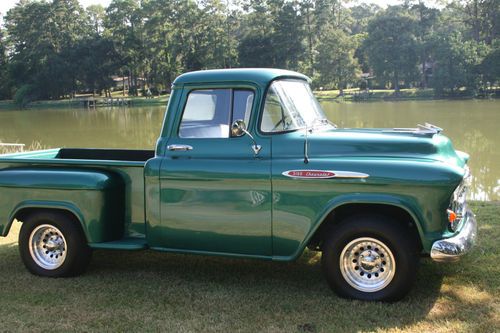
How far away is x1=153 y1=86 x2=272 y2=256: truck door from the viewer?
4.82 metres

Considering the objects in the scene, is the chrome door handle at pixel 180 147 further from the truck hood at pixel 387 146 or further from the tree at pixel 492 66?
the tree at pixel 492 66

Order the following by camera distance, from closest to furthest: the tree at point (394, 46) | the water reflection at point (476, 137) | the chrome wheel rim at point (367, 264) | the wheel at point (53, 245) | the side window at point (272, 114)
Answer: the chrome wheel rim at point (367, 264) → the side window at point (272, 114) → the wheel at point (53, 245) → the water reflection at point (476, 137) → the tree at point (394, 46)

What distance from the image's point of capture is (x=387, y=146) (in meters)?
4.71

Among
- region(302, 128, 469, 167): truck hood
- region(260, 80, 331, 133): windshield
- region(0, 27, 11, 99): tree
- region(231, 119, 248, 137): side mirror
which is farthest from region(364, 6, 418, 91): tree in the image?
region(231, 119, 248, 137): side mirror

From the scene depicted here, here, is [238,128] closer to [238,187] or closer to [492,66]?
[238,187]

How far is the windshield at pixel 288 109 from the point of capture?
4.96 meters

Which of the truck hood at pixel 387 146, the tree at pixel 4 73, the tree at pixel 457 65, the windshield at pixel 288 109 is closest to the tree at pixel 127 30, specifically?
the tree at pixel 4 73

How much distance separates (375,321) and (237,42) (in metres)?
76.1

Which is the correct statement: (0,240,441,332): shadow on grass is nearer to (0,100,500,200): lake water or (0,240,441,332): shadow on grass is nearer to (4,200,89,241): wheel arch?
(4,200,89,241): wheel arch

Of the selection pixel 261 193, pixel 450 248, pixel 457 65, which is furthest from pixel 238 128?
pixel 457 65

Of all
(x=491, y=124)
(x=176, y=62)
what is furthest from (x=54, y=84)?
(x=491, y=124)

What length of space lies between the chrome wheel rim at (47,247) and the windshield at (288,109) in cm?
252

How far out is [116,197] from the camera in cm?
535

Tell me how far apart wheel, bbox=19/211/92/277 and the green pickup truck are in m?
0.01
